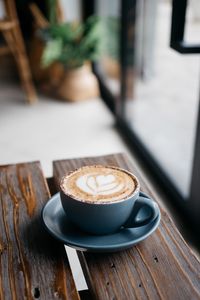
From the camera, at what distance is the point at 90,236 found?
2.45 ft

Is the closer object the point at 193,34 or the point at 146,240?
the point at 146,240

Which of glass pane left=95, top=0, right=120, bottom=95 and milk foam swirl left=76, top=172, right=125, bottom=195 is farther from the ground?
milk foam swirl left=76, top=172, right=125, bottom=195

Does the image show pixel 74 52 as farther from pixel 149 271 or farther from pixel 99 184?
pixel 149 271

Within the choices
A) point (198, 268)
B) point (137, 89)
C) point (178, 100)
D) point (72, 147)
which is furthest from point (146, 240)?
point (137, 89)

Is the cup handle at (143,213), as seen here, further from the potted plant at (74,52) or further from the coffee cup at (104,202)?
the potted plant at (74,52)

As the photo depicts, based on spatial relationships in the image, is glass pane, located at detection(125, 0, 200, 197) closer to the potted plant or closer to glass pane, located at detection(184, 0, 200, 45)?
glass pane, located at detection(184, 0, 200, 45)

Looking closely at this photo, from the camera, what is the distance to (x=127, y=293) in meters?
0.65

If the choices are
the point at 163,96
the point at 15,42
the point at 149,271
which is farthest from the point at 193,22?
the point at 15,42

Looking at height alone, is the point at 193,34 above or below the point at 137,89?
above

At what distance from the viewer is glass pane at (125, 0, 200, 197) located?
1765 mm

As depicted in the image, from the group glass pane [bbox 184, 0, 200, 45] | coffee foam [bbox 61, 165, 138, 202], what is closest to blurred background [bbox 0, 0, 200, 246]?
glass pane [bbox 184, 0, 200, 45]

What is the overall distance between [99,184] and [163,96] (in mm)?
1376

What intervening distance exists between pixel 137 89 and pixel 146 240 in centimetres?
159

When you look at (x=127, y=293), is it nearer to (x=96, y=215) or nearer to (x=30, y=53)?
(x=96, y=215)
